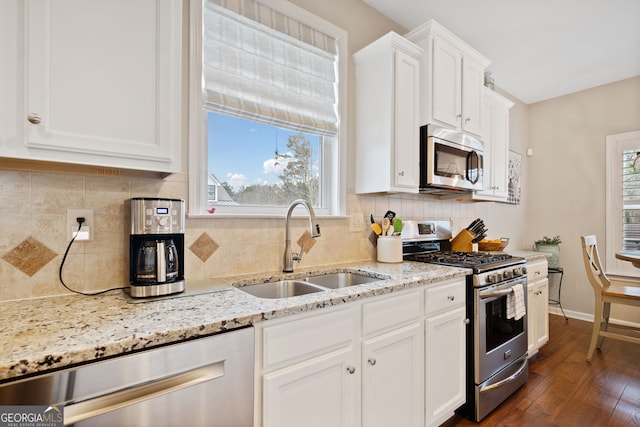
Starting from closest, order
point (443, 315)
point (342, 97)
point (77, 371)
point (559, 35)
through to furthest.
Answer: point (77, 371), point (443, 315), point (342, 97), point (559, 35)

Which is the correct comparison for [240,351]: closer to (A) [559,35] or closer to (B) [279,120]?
(B) [279,120]

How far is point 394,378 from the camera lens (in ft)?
4.82

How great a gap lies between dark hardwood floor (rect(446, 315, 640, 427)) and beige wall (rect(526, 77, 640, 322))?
114cm

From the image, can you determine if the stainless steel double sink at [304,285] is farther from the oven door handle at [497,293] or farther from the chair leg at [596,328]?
the chair leg at [596,328]

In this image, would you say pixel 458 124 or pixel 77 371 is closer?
pixel 77 371

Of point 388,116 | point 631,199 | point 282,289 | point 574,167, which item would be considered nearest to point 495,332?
point 282,289

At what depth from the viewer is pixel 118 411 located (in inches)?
29.6

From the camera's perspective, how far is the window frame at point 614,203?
3.50 meters

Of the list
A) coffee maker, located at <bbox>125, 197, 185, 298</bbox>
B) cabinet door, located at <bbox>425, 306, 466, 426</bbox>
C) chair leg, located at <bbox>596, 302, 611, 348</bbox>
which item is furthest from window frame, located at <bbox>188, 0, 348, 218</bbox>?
chair leg, located at <bbox>596, 302, 611, 348</bbox>

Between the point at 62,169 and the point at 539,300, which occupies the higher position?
the point at 62,169

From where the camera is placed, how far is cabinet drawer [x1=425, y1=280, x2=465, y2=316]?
165 cm

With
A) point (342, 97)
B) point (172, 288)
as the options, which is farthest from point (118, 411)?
point (342, 97)

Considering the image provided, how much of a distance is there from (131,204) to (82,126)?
30cm

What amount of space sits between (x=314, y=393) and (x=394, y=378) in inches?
19.6
